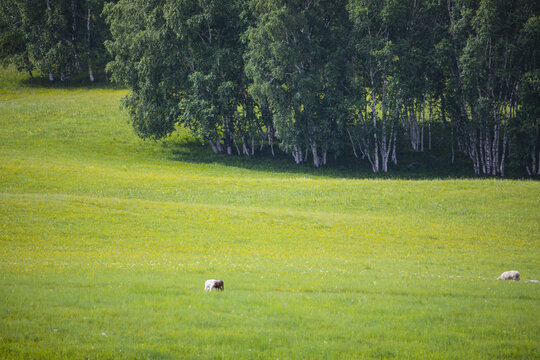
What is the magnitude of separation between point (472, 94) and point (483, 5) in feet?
35.6

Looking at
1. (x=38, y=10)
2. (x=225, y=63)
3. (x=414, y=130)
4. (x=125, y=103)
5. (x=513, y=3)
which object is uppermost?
Answer: (x=38, y=10)

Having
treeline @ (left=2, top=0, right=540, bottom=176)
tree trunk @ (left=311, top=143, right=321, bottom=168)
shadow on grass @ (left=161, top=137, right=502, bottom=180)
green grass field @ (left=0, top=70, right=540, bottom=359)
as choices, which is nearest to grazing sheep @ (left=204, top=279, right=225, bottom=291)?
green grass field @ (left=0, top=70, right=540, bottom=359)

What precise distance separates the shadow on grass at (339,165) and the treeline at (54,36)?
133 feet

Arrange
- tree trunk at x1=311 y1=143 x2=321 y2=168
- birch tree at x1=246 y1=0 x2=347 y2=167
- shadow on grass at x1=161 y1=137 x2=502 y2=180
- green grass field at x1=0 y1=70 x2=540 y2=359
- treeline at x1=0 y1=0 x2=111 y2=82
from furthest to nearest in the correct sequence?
treeline at x1=0 y1=0 x2=111 y2=82 < tree trunk at x1=311 y1=143 x2=321 y2=168 < shadow on grass at x1=161 y1=137 x2=502 y2=180 < birch tree at x1=246 y1=0 x2=347 y2=167 < green grass field at x1=0 y1=70 x2=540 y2=359

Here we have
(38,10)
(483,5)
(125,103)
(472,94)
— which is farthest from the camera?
(38,10)

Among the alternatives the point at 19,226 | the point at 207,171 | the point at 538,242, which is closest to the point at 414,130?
the point at 207,171

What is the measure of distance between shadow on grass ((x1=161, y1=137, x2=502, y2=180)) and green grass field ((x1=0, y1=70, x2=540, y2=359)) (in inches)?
55.5

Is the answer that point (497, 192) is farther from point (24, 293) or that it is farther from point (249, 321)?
point (24, 293)

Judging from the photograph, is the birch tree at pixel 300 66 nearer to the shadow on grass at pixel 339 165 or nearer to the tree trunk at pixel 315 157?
the tree trunk at pixel 315 157

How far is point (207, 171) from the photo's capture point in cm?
5403

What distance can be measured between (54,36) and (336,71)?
2403 inches

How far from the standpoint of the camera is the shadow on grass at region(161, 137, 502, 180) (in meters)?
54.7

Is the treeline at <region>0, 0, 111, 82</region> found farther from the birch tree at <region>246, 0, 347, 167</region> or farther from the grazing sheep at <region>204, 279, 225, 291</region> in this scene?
the grazing sheep at <region>204, 279, 225, 291</region>

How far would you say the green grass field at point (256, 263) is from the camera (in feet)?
32.2
